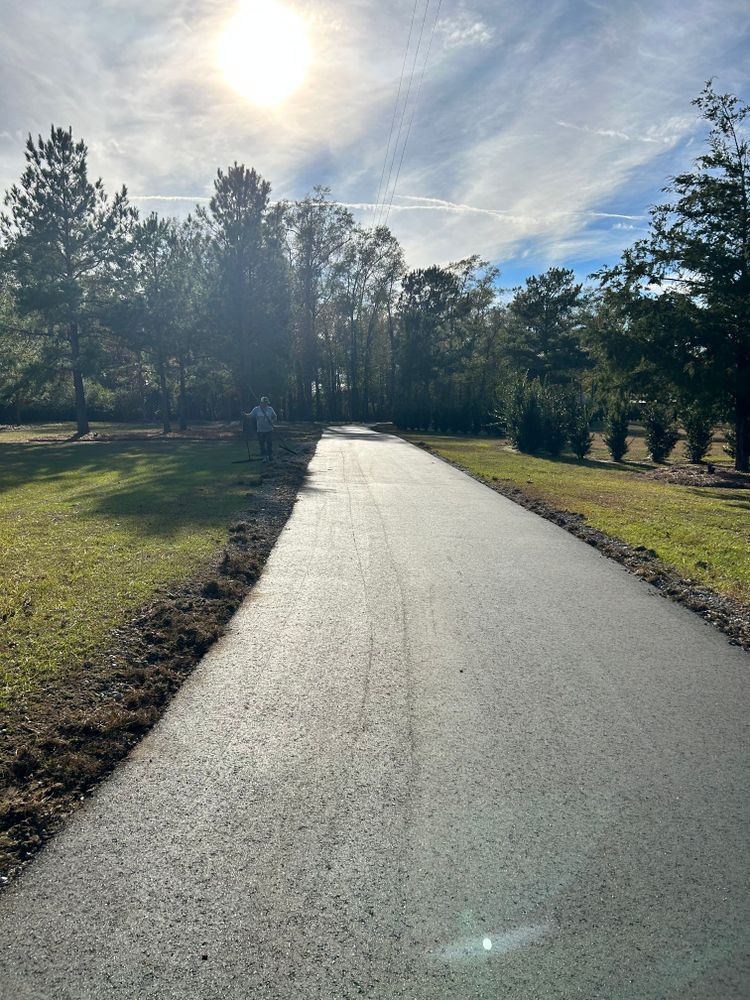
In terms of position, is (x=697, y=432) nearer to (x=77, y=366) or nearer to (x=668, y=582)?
(x=668, y=582)

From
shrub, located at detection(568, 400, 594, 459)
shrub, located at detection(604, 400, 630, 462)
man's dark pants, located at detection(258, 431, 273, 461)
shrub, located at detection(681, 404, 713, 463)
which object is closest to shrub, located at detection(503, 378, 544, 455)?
shrub, located at detection(568, 400, 594, 459)

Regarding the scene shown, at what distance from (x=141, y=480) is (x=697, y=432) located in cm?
2019

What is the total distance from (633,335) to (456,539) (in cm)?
1653

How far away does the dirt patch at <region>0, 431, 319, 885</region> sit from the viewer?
282cm

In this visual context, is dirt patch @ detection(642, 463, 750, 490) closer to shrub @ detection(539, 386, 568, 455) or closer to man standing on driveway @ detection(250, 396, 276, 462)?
shrub @ detection(539, 386, 568, 455)

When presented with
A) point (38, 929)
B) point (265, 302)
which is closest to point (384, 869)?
point (38, 929)

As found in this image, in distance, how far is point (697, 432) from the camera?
23453 millimetres

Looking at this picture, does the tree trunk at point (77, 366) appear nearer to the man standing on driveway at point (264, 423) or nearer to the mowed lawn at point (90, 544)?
the mowed lawn at point (90, 544)

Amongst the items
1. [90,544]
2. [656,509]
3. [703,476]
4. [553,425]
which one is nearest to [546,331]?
[553,425]

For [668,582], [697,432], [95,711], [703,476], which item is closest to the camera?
[95,711]

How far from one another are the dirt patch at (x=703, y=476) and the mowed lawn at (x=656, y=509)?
0.60 meters

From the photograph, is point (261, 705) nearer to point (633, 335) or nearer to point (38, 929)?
point (38, 929)

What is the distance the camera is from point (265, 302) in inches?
1167

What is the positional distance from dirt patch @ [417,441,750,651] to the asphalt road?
308 millimetres
